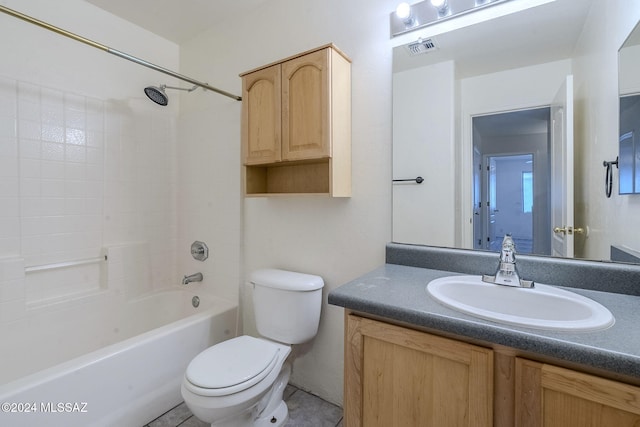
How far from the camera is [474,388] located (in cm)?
82

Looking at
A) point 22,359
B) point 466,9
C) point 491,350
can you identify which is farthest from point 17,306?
point 466,9

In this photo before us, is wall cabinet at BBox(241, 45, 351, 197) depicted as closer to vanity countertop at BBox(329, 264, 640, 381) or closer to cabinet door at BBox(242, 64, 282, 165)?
cabinet door at BBox(242, 64, 282, 165)

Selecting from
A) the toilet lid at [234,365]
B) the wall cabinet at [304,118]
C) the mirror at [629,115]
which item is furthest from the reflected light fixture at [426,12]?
the toilet lid at [234,365]

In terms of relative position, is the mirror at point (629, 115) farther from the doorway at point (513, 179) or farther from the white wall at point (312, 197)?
the white wall at point (312, 197)

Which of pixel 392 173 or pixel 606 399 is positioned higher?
pixel 392 173

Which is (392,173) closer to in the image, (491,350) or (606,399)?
(491,350)

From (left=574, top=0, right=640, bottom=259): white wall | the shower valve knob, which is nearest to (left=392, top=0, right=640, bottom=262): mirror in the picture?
(left=574, top=0, right=640, bottom=259): white wall

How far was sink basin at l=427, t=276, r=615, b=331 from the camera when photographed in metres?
0.77

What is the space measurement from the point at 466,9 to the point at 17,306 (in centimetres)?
277

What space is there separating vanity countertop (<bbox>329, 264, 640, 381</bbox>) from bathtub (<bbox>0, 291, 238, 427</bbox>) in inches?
44.0

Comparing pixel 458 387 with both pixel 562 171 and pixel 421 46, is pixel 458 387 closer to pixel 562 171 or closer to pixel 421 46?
pixel 562 171

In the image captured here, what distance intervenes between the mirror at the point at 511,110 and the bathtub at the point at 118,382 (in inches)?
51.7

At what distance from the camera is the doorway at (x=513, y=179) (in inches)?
47.6

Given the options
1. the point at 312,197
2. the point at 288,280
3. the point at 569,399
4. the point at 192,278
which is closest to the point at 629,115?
the point at 569,399
